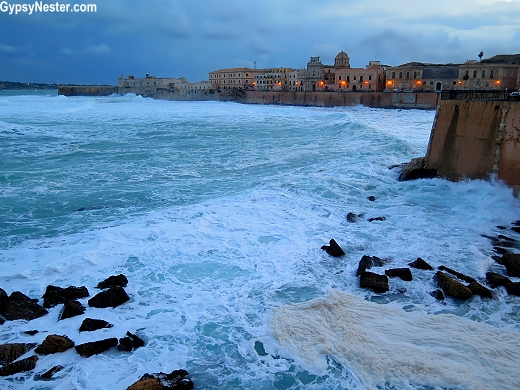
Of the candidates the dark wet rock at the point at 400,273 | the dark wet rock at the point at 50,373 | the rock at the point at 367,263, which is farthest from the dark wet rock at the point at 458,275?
the dark wet rock at the point at 50,373

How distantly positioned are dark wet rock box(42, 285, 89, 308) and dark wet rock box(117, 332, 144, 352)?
1.49 metres

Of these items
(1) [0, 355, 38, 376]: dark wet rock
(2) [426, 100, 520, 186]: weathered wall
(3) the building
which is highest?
(3) the building

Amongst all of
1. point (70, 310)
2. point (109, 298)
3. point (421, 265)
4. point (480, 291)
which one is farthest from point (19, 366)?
point (480, 291)

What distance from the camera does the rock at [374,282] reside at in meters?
6.67

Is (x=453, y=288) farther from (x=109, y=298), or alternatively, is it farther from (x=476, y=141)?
(x=476, y=141)

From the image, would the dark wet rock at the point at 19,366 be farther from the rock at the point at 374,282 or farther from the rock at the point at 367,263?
the rock at the point at 367,263

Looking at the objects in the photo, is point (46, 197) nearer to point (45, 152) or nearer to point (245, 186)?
point (245, 186)

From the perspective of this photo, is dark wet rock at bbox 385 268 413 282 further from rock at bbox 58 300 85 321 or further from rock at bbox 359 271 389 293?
rock at bbox 58 300 85 321

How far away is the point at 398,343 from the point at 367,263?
7.03 ft

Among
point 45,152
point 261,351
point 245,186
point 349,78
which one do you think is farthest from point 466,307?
point 349,78

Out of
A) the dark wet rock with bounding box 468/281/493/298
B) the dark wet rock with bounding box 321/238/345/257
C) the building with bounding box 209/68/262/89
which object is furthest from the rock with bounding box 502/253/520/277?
the building with bounding box 209/68/262/89

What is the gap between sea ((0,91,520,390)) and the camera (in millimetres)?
5016

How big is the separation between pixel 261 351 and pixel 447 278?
10.7 feet

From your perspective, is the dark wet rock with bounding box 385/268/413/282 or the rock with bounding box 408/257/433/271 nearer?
the dark wet rock with bounding box 385/268/413/282
